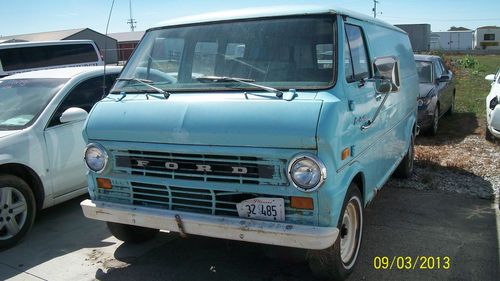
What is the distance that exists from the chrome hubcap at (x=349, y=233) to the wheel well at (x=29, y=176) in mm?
3282

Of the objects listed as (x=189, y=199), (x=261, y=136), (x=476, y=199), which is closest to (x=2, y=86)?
(x=189, y=199)

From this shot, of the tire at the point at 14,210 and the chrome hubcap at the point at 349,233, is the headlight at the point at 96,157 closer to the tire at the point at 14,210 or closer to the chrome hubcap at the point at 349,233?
the tire at the point at 14,210

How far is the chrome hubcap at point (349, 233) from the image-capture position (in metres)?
3.69

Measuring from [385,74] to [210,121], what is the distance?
1.76 meters

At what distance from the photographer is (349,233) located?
3.81m

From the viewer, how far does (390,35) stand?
18.2 feet

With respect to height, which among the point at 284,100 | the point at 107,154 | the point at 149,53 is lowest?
the point at 107,154

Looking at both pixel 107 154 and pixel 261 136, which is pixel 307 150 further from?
pixel 107 154

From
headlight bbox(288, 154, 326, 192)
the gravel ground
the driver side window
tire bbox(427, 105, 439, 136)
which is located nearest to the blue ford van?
headlight bbox(288, 154, 326, 192)

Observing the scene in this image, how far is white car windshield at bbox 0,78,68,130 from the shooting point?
5.17 meters

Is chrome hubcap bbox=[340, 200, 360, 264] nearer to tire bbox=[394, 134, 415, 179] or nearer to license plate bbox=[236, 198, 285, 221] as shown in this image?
license plate bbox=[236, 198, 285, 221]

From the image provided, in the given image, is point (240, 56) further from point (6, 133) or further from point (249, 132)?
point (6, 133)

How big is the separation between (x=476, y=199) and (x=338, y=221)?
3.30 meters
